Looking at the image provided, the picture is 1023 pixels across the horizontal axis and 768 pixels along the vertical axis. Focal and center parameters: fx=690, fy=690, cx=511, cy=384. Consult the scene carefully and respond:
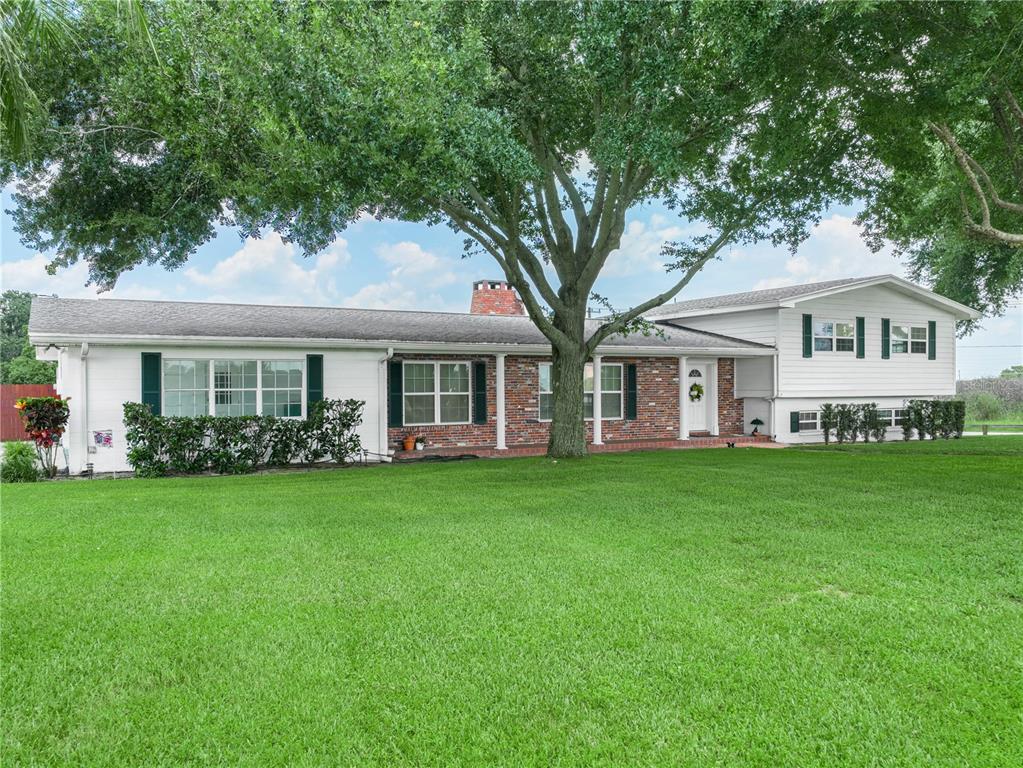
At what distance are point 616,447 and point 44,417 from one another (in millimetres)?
11620

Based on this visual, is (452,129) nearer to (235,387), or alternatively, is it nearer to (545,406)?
(235,387)

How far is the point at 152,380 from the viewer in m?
12.7

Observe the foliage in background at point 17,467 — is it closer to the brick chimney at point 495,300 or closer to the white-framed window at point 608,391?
the white-framed window at point 608,391

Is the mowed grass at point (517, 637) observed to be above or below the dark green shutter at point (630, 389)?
below

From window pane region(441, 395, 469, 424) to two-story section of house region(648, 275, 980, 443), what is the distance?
8504 millimetres

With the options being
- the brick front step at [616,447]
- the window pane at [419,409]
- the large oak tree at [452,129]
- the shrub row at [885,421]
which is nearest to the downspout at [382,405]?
the brick front step at [616,447]

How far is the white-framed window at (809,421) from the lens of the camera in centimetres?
1934

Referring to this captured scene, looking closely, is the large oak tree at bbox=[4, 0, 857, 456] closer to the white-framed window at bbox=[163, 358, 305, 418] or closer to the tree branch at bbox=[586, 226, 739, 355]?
the tree branch at bbox=[586, 226, 739, 355]

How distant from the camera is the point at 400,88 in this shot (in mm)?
8727

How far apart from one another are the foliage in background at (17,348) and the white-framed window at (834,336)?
96.4 feet

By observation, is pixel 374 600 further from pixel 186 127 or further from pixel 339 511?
pixel 186 127

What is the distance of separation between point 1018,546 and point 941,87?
7.34m

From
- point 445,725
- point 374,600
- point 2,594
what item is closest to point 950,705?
point 445,725

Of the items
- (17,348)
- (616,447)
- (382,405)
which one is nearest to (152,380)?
(382,405)
